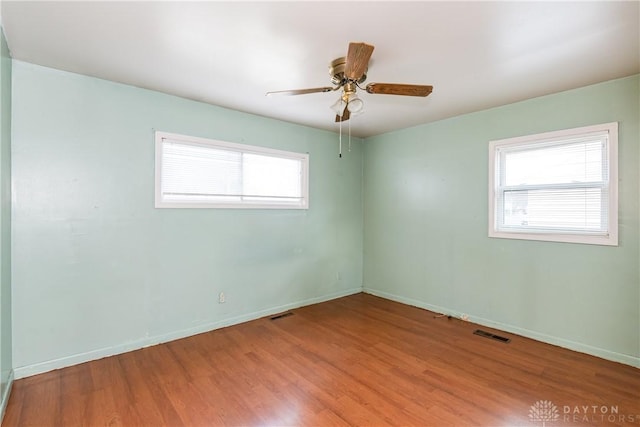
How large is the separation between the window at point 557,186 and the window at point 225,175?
2.44 m

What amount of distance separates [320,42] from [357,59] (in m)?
0.44

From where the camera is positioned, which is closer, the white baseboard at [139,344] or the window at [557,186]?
the white baseboard at [139,344]

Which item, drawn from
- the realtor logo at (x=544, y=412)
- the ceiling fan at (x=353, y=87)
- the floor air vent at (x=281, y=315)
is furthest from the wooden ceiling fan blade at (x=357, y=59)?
the floor air vent at (x=281, y=315)

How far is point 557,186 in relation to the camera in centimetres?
311

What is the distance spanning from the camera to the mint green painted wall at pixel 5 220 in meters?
2.06

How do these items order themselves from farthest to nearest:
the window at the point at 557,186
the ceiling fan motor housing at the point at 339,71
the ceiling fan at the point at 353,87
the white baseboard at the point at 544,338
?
1. the window at the point at 557,186
2. the white baseboard at the point at 544,338
3. the ceiling fan motor housing at the point at 339,71
4. the ceiling fan at the point at 353,87

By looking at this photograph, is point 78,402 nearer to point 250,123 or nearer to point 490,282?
point 250,123

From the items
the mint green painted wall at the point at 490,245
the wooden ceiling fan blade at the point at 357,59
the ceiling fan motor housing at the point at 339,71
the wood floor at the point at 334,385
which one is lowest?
the wood floor at the point at 334,385

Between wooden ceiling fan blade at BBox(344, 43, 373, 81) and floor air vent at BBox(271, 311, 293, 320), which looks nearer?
wooden ceiling fan blade at BBox(344, 43, 373, 81)

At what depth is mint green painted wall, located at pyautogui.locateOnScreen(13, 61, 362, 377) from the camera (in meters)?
2.48

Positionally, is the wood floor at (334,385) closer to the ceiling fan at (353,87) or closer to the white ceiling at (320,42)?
the ceiling fan at (353,87)

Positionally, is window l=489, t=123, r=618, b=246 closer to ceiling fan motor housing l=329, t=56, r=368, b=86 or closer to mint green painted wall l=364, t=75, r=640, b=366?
mint green painted wall l=364, t=75, r=640, b=366

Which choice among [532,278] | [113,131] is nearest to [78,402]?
[113,131]

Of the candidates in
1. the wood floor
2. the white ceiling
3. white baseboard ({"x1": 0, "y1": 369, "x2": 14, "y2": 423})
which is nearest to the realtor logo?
the wood floor
